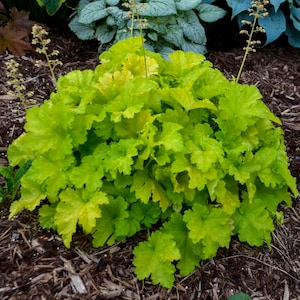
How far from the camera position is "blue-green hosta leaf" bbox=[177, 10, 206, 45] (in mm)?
3426

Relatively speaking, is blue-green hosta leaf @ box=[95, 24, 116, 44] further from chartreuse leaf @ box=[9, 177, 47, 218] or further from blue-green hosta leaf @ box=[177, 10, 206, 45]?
chartreuse leaf @ box=[9, 177, 47, 218]

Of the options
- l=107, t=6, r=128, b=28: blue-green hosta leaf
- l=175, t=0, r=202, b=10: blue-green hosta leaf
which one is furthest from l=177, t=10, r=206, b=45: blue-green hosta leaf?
l=107, t=6, r=128, b=28: blue-green hosta leaf

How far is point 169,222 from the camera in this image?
2.04 m

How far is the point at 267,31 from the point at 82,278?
2.31 m

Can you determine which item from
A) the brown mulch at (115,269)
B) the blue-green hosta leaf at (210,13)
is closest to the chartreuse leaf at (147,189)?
the brown mulch at (115,269)

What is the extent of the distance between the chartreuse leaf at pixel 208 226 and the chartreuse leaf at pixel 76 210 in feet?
1.12

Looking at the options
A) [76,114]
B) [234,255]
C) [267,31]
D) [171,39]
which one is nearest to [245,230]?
[234,255]

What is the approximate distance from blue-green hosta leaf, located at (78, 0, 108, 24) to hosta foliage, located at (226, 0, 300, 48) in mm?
881

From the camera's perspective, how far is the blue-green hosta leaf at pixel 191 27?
343 cm

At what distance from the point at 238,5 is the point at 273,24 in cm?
29

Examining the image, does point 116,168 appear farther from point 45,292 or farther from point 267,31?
point 267,31

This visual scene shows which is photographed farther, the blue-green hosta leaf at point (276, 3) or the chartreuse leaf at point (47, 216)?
the blue-green hosta leaf at point (276, 3)

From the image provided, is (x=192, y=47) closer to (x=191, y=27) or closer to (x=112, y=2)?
(x=191, y=27)

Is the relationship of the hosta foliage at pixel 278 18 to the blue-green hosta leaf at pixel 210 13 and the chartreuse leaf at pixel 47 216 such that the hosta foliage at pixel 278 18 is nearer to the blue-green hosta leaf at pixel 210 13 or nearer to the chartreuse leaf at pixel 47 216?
the blue-green hosta leaf at pixel 210 13
